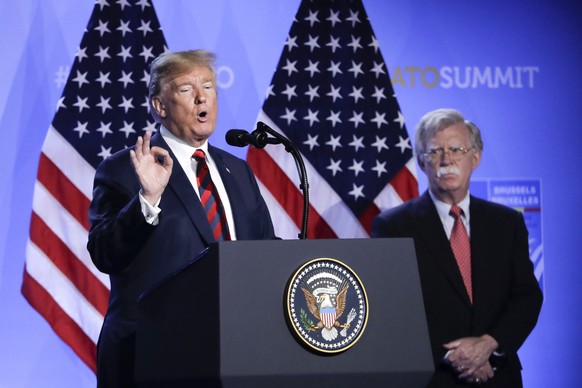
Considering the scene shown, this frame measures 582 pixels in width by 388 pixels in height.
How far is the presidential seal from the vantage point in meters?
1.86

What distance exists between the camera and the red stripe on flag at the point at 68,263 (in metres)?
4.14

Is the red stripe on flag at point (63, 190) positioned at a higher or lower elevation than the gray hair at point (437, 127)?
lower

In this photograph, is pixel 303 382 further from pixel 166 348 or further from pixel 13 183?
pixel 13 183

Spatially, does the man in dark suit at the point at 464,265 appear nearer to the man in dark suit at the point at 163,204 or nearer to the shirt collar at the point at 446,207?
the shirt collar at the point at 446,207

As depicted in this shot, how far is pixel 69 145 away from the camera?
4219 millimetres

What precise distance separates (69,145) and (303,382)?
270 cm

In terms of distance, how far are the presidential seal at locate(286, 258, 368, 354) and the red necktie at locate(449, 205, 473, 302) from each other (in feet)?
6.51

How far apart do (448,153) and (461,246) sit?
43 centimetres

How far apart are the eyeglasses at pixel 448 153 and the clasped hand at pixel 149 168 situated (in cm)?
188

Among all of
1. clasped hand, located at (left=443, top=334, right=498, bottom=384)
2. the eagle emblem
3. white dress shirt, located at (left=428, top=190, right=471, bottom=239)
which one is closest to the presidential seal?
the eagle emblem

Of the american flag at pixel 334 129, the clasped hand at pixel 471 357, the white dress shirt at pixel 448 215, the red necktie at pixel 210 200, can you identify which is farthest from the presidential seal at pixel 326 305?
the american flag at pixel 334 129

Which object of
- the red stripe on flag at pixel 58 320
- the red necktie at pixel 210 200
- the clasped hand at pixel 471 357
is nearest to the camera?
the red necktie at pixel 210 200

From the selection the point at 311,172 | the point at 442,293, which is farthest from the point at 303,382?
the point at 311,172

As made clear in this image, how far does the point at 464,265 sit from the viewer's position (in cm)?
386
